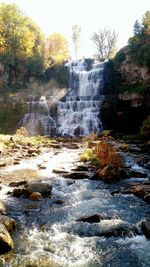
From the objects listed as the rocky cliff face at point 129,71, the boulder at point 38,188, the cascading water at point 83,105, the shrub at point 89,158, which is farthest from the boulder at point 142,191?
the rocky cliff face at point 129,71

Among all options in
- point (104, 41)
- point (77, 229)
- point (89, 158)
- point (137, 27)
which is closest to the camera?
point (77, 229)

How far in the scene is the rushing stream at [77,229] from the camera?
26.0 ft

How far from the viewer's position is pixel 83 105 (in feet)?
153

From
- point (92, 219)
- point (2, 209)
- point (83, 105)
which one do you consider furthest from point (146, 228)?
point (83, 105)

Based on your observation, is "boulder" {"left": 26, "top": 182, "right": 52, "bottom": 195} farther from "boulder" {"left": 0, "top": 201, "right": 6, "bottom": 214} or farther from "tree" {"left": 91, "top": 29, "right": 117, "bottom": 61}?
"tree" {"left": 91, "top": 29, "right": 117, "bottom": 61}

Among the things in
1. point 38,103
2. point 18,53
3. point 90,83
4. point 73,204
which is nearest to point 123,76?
point 90,83

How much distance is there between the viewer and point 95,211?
11.4 meters

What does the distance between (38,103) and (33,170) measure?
31.4 meters

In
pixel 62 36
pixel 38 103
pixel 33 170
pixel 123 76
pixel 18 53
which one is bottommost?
pixel 33 170

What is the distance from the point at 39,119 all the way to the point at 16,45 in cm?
1809

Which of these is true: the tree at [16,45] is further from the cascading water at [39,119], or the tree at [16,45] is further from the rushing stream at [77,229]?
the rushing stream at [77,229]

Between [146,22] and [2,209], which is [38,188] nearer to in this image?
[2,209]

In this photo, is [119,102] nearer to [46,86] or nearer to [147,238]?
[46,86]

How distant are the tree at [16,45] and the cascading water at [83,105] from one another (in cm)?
984
